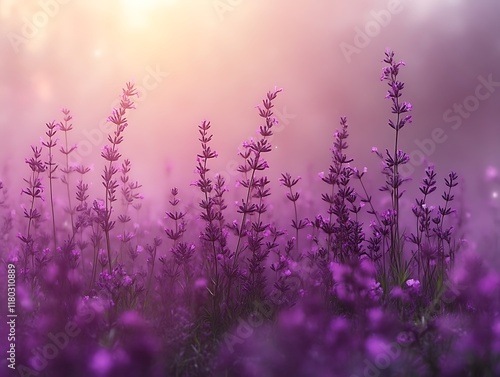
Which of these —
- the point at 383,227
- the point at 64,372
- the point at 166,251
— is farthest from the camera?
the point at 166,251

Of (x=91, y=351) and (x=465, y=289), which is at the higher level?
(x=91, y=351)

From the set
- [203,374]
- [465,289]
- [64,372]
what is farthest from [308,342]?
[465,289]

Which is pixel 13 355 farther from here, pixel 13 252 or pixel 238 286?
pixel 13 252

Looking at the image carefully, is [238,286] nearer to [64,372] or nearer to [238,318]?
[238,318]

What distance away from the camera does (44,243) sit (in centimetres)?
563

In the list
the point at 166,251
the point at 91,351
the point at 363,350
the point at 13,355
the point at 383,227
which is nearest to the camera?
the point at 363,350

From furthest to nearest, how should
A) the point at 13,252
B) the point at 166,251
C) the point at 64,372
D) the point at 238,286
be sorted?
the point at 166,251 < the point at 13,252 < the point at 238,286 < the point at 64,372

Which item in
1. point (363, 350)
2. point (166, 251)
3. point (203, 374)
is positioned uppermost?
point (166, 251)

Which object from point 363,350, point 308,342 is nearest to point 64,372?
point 308,342

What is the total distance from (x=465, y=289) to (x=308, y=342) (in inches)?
64.4

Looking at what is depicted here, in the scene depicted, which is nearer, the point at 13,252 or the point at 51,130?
the point at 51,130

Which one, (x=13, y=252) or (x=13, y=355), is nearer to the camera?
(x=13, y=355)

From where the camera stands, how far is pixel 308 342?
248 centimetres

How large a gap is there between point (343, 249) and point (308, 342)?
2234mm
